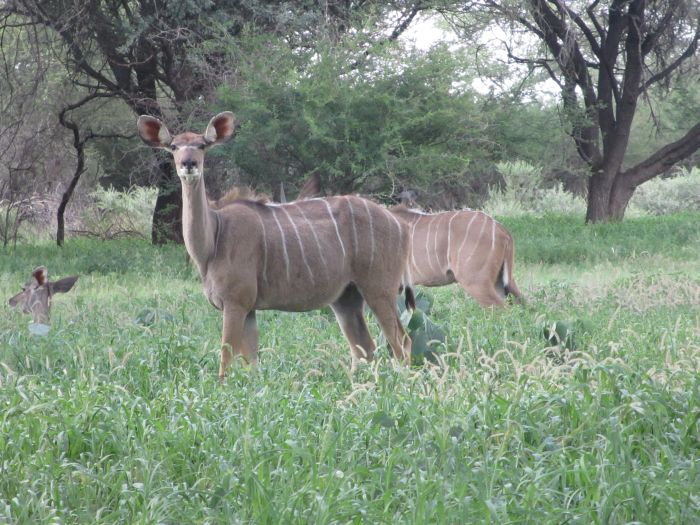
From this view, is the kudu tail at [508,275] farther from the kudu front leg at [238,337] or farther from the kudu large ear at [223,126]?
the kudu large ear at [223,126]

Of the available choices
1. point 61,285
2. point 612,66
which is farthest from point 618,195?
point 61,285

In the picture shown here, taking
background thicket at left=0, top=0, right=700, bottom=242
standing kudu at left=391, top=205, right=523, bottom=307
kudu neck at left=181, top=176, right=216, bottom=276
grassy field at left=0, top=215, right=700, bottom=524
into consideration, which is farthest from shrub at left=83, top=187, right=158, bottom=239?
grassy field at left=0, top=215, right=700, bottom=524

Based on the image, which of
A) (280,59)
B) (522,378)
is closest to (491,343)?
(522,378)

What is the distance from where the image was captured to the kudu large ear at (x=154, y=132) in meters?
6.00

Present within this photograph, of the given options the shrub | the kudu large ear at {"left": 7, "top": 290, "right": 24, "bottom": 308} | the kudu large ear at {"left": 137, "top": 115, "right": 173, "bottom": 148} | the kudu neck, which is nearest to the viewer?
the kudu neck

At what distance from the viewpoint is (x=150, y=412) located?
12.8ft

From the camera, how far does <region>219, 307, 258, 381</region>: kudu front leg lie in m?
5.42

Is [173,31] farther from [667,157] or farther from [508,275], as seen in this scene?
[667,157]

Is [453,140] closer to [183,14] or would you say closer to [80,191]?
[183,14]

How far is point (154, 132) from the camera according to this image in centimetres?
616

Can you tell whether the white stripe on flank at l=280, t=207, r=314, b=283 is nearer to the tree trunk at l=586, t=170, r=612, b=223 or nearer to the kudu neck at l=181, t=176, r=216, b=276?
the kudu neck at l=181, t=176, r=216, b=276

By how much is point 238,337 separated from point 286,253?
0.62m

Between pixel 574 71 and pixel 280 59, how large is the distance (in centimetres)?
551

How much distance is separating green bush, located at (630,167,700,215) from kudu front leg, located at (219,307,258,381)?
24.3 metres
